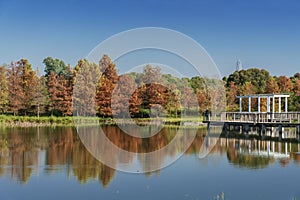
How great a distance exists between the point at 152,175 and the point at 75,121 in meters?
22.9

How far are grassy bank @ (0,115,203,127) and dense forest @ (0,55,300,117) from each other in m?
0.68

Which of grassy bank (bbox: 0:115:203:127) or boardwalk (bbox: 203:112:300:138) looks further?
grassy bank (bbox: 0:115:203:127)

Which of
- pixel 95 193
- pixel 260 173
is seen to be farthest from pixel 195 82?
pixel 95 193

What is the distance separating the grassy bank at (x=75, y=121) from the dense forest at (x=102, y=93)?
68 centimetres

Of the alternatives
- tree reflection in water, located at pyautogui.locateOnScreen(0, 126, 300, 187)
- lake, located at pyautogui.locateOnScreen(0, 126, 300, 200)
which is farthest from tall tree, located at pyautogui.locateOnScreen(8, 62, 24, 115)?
lake, located at pyautogui.locateOnScreen(0, 126, 300, 200)

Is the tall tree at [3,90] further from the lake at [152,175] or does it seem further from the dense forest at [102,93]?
the lake at [152,175]

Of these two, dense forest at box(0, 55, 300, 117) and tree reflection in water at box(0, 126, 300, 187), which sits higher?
dense forest at box(0, 55, 300, 117)

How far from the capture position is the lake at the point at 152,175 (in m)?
10.2

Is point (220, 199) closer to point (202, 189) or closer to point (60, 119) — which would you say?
point (202, 189)

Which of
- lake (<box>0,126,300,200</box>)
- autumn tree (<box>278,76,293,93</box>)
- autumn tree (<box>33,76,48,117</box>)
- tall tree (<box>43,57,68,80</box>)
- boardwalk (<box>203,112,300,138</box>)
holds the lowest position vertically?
lake (<box>0,126,300,200</box>)

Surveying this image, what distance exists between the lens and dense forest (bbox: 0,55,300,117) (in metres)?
Result: 34.7

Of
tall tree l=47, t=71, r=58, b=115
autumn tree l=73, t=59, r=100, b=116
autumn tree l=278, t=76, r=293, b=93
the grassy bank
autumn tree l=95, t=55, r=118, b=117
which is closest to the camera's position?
the grassy bank

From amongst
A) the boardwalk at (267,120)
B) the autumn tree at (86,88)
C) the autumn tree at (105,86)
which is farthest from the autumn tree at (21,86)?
the boardwalk at (267,120)

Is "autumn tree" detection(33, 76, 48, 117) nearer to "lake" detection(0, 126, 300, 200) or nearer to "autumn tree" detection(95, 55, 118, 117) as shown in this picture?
"autumn tree" detection(95, 55, 118, 117)
